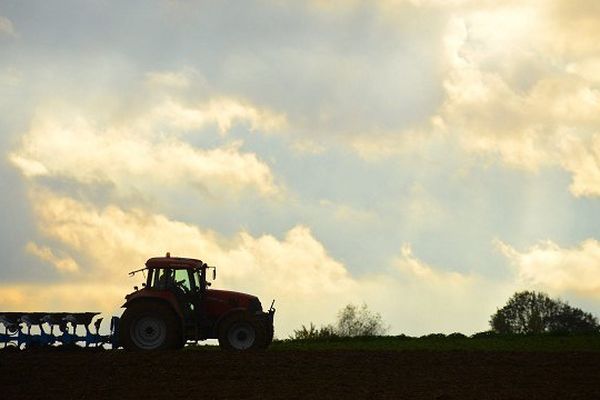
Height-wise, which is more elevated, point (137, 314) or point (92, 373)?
point (137, 314)

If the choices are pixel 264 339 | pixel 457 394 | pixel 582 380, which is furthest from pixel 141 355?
pixel 582 380

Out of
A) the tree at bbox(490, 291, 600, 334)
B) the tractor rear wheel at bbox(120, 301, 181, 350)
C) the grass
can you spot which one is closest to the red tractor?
the tractor rear wheel at bbox(120, 301, 181, 350)

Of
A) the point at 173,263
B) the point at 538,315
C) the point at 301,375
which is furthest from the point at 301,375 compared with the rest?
the point at 538,315

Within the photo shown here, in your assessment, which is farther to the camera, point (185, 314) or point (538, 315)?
point (538, 315)

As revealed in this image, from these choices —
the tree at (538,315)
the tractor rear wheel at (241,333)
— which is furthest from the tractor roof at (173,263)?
the tree at (538,315)

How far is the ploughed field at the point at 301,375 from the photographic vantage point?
1700 centimetres

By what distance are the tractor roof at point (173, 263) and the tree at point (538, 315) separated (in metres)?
36.6

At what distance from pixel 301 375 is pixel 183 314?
22.3ft

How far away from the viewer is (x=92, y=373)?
2030 cm

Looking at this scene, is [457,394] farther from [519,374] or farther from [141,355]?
[141,355]

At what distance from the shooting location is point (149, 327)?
25.1m

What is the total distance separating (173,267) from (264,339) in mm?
3482

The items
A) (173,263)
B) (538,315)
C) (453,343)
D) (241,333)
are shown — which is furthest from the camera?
(538,315)

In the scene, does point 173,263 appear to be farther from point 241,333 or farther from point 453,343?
point 453,343
